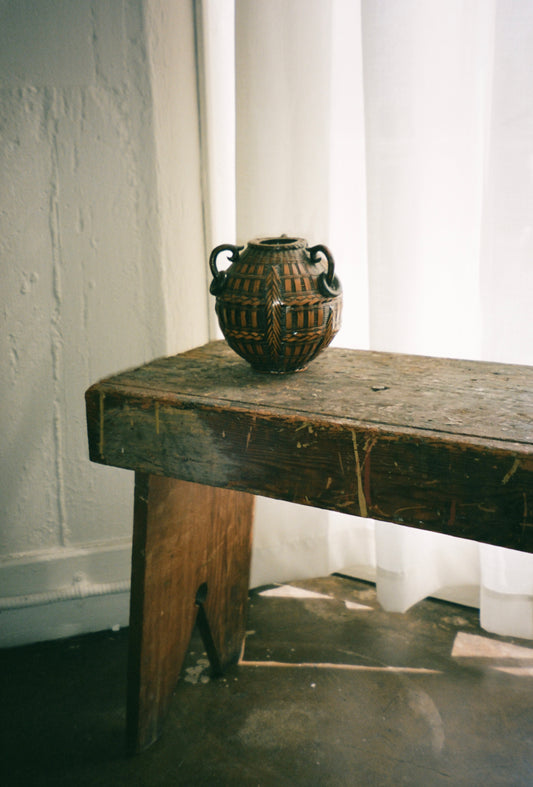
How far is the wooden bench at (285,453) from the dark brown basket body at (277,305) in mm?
49

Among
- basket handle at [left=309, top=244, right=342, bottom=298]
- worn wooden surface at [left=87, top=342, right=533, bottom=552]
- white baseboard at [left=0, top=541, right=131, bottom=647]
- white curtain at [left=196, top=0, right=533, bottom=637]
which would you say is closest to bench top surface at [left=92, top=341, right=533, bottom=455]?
worn wooden surface at [left=87, top=342, right=533, bottom=552]

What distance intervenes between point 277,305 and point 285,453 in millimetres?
194

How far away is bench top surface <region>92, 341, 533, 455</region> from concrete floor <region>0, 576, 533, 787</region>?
0.57 m

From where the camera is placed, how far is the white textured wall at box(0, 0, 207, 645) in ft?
3.70

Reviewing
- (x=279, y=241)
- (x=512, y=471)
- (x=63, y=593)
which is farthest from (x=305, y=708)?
(x=279, y=241)

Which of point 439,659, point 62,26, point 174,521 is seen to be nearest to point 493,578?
point 439,659

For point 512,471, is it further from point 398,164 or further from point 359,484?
point 398,164

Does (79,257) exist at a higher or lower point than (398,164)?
lower

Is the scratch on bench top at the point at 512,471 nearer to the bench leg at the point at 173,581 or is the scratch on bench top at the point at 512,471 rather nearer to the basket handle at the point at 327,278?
the basket handle at the point at 327,278

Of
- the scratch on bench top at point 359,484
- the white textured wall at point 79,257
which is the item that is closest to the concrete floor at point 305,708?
the white textured wall at point 79,257

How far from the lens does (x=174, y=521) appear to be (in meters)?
0.98

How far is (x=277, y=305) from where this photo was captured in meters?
0.84

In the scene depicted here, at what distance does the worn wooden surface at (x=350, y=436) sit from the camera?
698 millimetres

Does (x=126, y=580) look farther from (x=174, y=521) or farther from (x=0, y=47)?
(x=0, y=47)
